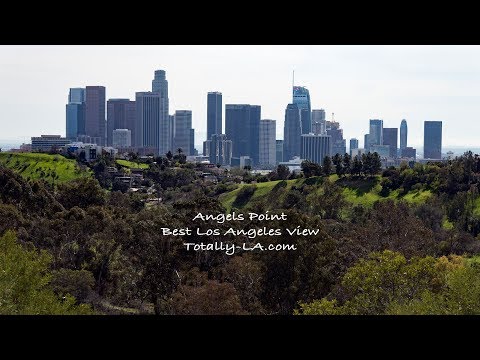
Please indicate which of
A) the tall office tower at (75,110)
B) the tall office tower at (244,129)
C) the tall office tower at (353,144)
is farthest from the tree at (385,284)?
the tall office tower at (353,144)

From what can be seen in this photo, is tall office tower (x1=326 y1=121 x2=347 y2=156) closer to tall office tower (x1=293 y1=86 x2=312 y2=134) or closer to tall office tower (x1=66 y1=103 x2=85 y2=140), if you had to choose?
tall office tower (x1=293 y1=86 x2=312 y2=134)

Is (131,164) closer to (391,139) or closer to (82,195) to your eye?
(82,195)

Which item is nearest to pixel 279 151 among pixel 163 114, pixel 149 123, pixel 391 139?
pixel 391 139

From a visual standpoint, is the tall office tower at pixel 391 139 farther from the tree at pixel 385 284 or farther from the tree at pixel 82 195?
the tree at pixel 82 195
